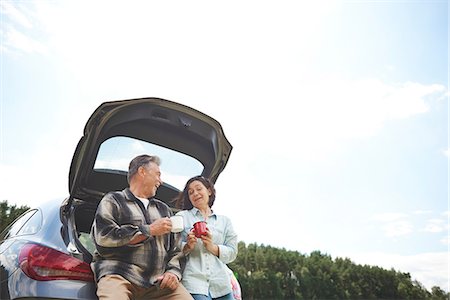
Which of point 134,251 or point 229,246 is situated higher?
point 229,246

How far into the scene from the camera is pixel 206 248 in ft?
7.29

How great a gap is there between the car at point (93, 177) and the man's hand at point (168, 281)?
31cm

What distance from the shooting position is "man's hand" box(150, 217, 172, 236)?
1979 mm

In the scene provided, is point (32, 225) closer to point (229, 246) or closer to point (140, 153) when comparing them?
point (140, 153)

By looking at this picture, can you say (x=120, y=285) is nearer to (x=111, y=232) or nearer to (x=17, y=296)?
(x=111, y=232)

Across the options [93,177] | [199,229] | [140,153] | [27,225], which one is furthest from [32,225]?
[199,229]

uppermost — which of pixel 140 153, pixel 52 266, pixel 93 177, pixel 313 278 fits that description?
pixel 313 278

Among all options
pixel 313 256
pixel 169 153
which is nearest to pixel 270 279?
pixel 313 256

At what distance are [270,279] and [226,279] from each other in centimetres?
856

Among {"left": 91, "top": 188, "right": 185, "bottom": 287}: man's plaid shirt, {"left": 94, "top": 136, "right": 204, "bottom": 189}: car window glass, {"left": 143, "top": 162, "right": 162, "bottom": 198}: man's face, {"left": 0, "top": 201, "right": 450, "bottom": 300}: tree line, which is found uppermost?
{"left": 0, "top": 201, "right": 450, "bottom": 300}: tree line

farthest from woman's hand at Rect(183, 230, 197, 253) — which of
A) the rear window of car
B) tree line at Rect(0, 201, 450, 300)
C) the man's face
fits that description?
tree line at Rect(0, 201, 450, 300)

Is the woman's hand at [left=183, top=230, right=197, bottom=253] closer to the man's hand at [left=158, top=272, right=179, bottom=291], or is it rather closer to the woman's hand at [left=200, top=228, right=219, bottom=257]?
the woman's hand at [left=200, top=228, right=219, bottom=257]

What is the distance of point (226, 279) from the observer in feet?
7.48

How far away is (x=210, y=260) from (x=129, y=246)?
0.45 metres
